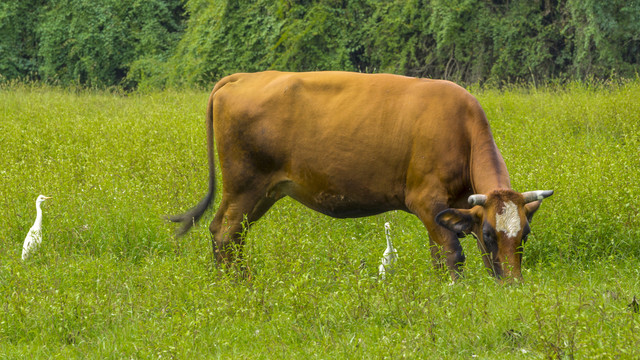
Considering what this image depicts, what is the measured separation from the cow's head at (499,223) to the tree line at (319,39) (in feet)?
39.1

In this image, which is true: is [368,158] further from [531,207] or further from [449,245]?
[531,207]

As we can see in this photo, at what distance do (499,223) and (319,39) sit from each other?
17097 mm

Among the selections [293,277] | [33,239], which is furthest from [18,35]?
[293,277]

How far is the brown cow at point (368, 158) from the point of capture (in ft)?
18.6

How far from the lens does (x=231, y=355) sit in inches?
188

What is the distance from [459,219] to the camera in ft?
18.6

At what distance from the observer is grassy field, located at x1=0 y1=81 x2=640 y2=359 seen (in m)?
4.68

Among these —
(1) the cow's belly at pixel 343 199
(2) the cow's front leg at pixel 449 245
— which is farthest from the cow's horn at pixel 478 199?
(1) the cow's belly at pixel 343 199

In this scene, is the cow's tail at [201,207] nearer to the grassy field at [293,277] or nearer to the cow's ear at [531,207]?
the grassy field at [293,277]

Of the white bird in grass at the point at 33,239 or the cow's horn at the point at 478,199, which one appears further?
the white bird in grass at the point at 33,239

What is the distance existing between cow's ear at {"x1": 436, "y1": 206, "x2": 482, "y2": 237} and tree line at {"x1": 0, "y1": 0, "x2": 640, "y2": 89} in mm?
11922

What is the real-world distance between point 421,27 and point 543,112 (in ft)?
28.8

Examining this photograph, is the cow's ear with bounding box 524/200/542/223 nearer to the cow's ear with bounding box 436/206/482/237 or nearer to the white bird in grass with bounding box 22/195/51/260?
the cow's ear with bounding box 436/206/482/237

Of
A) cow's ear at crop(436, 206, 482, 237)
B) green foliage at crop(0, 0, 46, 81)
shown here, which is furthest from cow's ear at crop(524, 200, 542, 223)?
green foliage at crop(0, 0, 46, 81)
